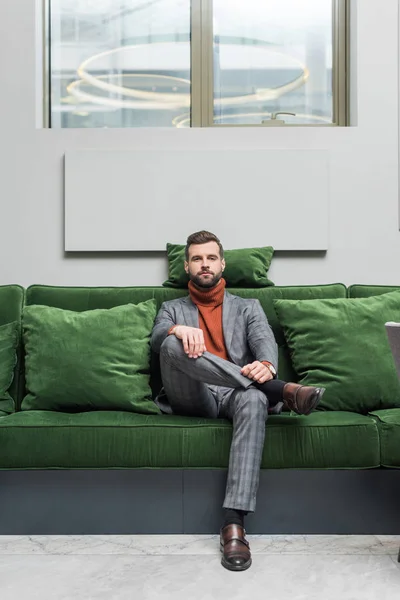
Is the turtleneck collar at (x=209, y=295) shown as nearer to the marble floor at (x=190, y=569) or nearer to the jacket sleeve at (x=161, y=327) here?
the jacket sleeve at (x=161, y=327)

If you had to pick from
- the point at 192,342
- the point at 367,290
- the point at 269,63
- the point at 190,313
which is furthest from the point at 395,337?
the point at 269,63

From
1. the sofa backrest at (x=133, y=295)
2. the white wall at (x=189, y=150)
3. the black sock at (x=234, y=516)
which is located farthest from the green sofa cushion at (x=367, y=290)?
the black sock at (x=234, y=516)

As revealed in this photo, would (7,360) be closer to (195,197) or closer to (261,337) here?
(261,337)

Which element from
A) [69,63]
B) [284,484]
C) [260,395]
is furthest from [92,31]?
[284,484]

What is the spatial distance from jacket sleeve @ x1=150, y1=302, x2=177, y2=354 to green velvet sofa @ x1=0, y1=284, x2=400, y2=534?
399 mm

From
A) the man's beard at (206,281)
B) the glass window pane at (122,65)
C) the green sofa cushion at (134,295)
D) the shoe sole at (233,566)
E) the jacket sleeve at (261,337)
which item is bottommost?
the shoe sole at (233,566)

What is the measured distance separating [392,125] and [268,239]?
90 cm

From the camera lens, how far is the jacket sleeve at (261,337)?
250 cm

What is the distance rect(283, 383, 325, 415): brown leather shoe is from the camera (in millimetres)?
2182

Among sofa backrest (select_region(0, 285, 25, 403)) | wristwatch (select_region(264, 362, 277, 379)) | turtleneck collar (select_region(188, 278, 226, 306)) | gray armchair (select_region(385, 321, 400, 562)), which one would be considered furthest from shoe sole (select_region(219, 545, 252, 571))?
sofa backrest (select_region(0, 285, 25, 403))

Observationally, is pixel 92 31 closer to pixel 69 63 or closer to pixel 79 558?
pixel 69 63

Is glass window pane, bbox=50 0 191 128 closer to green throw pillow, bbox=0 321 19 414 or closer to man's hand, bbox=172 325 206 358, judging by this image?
green throw pillow, bbox=0 321 19 414

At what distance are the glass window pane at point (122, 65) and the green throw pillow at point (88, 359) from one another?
4.18 feet

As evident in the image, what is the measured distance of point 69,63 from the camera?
351cm
